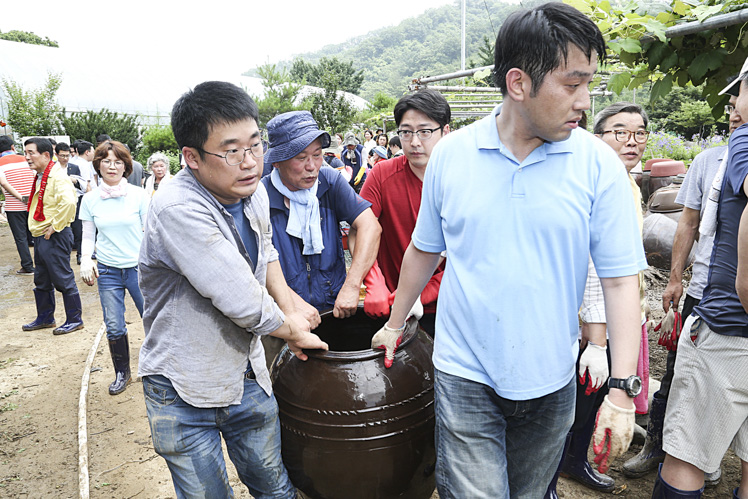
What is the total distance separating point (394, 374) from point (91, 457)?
262 centimetres

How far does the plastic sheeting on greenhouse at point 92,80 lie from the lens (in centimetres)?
3162

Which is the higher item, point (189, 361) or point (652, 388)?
point (189, 361)

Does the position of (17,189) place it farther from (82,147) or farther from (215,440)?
(215,440)

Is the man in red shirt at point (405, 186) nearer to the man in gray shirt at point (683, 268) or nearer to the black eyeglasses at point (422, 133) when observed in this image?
the black eyeglasses at point (422, 133)

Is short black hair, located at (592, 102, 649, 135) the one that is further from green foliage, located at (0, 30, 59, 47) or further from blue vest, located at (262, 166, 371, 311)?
green foliage, located at (0, 30, 59, 47)

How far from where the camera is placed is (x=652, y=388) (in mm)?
3773

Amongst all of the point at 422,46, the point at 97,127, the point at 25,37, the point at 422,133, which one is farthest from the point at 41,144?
the point at 422,46

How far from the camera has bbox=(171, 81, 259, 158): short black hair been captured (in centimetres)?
177

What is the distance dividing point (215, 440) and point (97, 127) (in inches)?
984

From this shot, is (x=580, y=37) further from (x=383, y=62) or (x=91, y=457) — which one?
(x=383, y=62)

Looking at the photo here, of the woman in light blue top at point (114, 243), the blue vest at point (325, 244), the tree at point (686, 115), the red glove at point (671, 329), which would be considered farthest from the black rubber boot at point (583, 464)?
the tree at point (686, 115)

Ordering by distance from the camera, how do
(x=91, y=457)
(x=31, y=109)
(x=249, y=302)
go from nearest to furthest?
1. (x=249, y=302)
2. (x=91, y=457)
3. (x=31, y=109)

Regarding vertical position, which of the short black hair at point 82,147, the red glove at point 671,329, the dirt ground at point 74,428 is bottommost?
the dirt ground at point 74,428

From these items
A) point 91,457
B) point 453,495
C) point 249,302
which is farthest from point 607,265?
point 91,457
